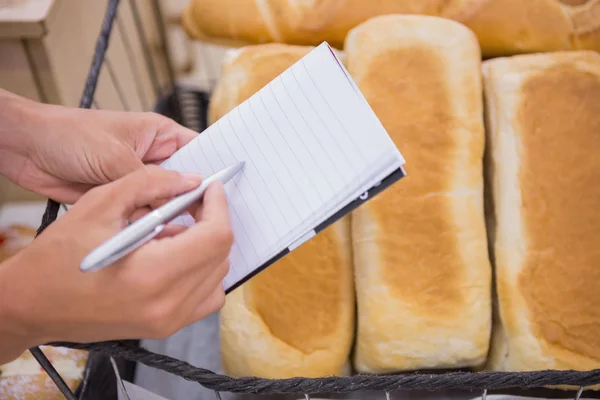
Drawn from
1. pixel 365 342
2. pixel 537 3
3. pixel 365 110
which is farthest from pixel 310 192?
pixel 537 3

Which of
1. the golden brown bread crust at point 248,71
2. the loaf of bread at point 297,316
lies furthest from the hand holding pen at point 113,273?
the golden brown bread crust at point 248,71

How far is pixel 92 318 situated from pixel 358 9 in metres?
0.61

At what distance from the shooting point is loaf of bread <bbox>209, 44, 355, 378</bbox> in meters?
0.64

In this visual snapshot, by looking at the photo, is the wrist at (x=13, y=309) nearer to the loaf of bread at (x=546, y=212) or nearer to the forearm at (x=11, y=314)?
the forearm at (x=11, y=314)

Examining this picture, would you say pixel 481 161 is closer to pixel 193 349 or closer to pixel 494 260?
pixel 494 260

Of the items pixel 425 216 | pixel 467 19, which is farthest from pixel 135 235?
pixel 467 19

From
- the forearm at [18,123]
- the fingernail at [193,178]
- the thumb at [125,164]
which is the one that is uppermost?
the forearm at [18,123]

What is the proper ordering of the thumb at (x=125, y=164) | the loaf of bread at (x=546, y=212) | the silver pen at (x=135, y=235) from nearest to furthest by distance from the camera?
1. the silver pen at (x=135, y=235)
2. the thumb at (x=125, y=164)
3. the loaf of bread at (x=546, y=212)

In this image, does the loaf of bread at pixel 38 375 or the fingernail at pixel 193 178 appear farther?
the loaf of bread at pixel 38 375

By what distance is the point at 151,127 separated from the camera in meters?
0.56

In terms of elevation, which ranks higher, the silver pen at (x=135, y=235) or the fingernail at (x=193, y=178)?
the fingernail at (x=193, y=178)

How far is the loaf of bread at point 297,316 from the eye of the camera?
25.1 inches

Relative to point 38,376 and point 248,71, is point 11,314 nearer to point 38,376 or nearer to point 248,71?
point 38,376

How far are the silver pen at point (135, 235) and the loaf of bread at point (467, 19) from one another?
0.50m
